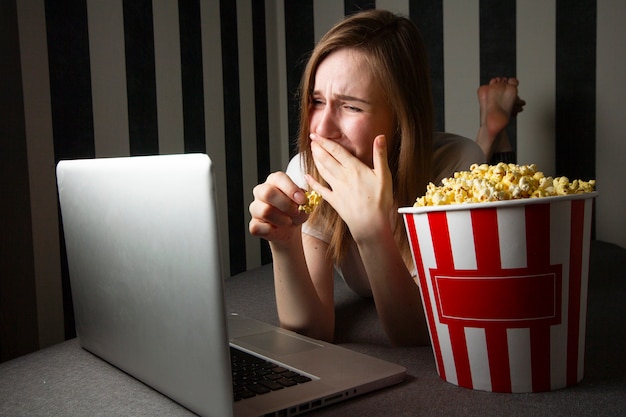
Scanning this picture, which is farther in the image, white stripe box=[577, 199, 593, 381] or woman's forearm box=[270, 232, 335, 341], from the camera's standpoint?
woman's forearm box=[270, 232, 335, 341]

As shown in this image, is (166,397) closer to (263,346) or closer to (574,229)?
(263,346)

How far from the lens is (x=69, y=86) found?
1593 mm

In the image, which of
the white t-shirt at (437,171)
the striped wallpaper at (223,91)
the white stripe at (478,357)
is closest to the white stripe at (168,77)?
the striped wallpaper at (223,91)

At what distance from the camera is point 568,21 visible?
2223 millimetres

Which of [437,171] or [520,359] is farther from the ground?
[437,171]

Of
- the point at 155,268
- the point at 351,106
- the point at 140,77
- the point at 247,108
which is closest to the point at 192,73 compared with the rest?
the point at 140,77

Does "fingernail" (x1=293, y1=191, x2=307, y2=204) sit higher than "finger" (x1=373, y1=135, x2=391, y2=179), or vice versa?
"finger" (x1=373, y1=135, x2=391, y2=179)

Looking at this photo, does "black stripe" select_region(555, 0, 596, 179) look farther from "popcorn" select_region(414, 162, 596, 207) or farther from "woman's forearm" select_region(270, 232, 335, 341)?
"popcorn" select_region(414, 162, 596, 207)

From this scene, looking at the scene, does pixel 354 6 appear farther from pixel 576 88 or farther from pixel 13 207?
pixel 13 207

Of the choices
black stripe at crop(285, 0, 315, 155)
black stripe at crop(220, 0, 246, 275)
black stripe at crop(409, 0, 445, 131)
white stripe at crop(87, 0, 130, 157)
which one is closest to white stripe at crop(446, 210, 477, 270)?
white stripe at crop(87, 0, 130, 157)

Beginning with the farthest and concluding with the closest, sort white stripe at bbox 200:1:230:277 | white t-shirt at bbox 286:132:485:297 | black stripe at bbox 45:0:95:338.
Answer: white stripe at bbox 200:1:230:277
black stripe at bbox 45:0:95:338
white t-shirt at bbox 286:132:485:297

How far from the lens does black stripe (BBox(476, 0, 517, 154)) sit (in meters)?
2.31

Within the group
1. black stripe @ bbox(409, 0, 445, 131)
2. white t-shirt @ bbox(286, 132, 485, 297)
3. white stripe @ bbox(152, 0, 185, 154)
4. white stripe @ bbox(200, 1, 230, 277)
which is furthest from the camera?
black stripe @ bbox(409, 0, 445, 131)

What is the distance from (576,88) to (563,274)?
5.99 feet
